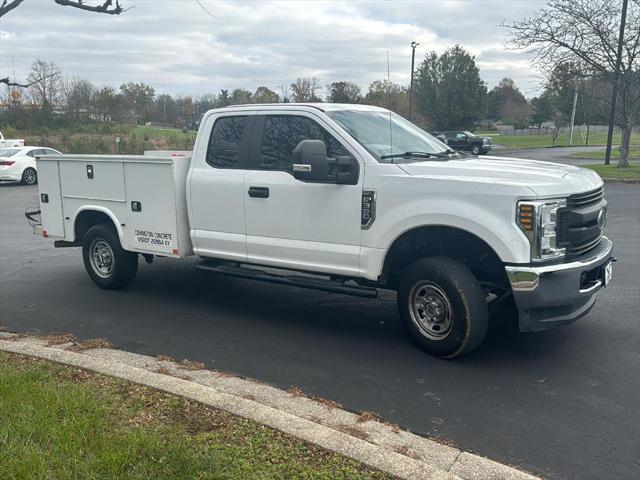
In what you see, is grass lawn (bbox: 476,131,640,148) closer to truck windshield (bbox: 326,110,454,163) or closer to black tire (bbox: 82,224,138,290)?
truck windshield (bbox: 326,110,454,163)

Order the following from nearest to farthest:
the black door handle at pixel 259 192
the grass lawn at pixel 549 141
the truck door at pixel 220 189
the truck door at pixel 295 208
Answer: the truck door at pixel 295 208
the black door handle at pixel 259 192
the truck door at pixel 220 189
the grass lawn at pixel 549 141

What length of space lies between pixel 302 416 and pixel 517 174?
8.29ft

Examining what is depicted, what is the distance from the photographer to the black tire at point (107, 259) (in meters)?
7.31

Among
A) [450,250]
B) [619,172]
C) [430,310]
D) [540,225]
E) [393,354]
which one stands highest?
[540,225]

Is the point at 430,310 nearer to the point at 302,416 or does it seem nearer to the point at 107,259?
the point at 302,416

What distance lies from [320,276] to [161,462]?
316cm

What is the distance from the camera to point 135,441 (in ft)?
10.9

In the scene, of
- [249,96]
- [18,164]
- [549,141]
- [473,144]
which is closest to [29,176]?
[18,164]

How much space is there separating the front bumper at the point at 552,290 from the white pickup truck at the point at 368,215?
0.03 ft

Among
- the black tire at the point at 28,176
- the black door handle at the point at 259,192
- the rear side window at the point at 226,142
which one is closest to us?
the black door handle at the point at 259,192

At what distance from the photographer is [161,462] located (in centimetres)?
314

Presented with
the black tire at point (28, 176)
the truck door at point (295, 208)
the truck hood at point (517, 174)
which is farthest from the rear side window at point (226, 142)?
the black tire at point (28, 176)

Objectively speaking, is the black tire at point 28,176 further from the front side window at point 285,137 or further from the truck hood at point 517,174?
the truck hood at point 517,174

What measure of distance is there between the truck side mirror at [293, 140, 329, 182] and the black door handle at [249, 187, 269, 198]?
649mm
